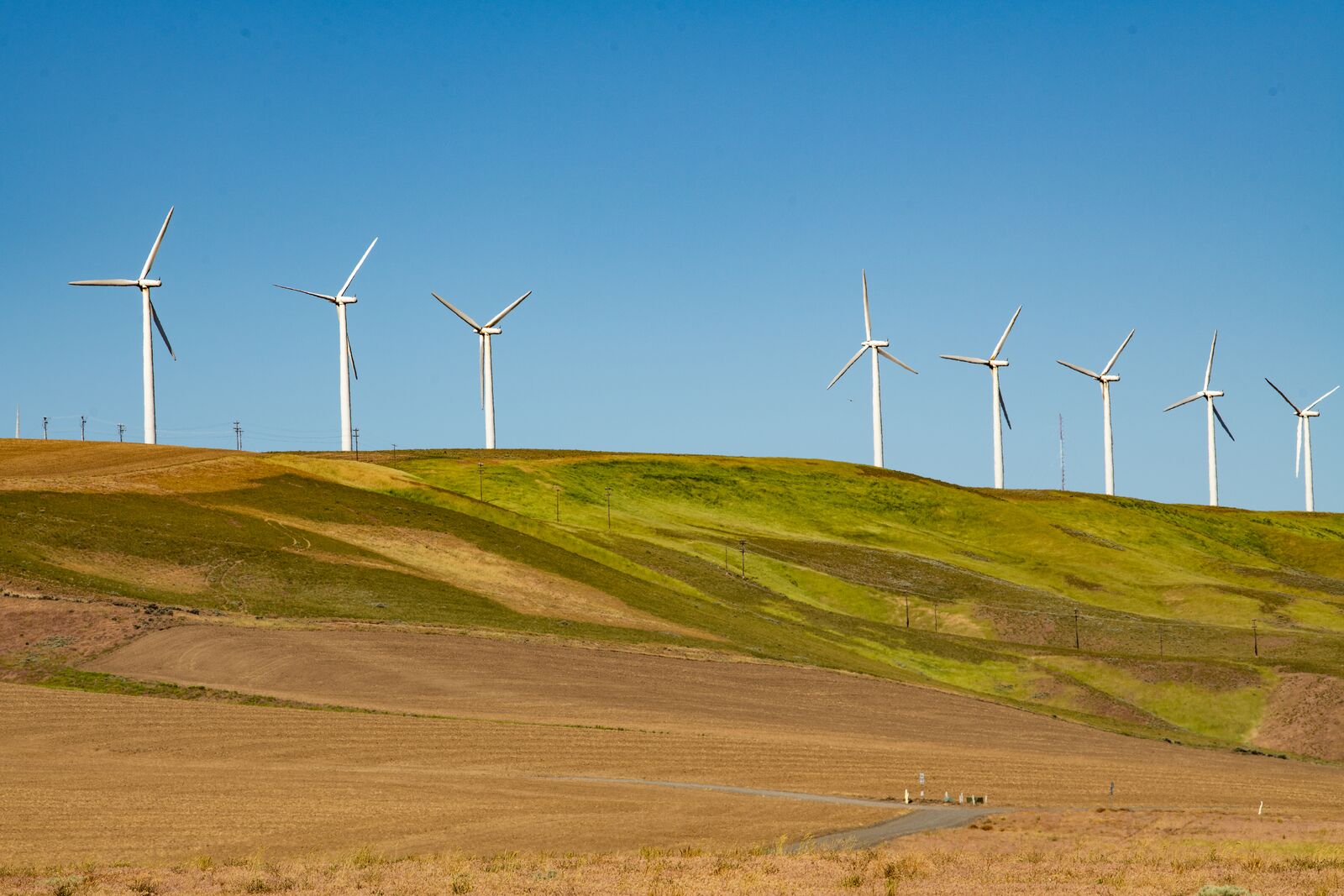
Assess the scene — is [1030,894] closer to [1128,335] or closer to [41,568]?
[41,568]

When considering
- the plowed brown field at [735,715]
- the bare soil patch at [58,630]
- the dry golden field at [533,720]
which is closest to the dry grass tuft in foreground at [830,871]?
the dry golden field at [533,720]

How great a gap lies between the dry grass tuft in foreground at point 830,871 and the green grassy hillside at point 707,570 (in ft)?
129

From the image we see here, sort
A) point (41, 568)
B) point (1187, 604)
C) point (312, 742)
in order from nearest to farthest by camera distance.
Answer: point (312, 742) < point (41, 568) < point (1187, 604)

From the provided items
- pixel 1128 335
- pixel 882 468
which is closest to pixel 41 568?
pixel 882 468

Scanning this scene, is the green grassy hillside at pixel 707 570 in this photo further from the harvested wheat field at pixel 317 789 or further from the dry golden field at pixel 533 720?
the harvested wheat field at pixel 317 789

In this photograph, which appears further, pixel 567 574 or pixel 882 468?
pixel 882 468

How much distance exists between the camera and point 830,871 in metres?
30.7

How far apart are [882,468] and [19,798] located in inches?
5728

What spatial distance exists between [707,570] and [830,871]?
7546cm

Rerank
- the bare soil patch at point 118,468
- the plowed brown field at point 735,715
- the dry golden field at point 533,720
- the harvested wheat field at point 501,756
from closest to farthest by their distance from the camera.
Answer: the dry golden field at point 533,720, the harvested wheat field at point 501,756, the plowed brown field at point 735,715, the bare soil patch at point 118,468

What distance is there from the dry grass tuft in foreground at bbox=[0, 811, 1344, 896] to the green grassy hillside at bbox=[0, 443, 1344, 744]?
3941 cm

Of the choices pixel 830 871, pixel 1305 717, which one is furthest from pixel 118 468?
pixel 830 871

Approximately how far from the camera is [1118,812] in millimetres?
40625

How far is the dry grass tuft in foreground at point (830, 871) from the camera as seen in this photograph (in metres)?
27.7
